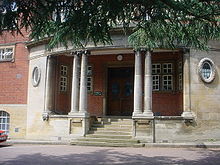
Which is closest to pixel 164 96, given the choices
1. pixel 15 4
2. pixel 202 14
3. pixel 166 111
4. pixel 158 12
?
pixel 166 111

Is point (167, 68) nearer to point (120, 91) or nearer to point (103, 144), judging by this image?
point (120, 91)

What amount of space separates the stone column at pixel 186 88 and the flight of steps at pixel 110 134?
8.98 feet

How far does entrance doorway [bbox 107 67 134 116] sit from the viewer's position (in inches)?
674

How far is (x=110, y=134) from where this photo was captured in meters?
13.2

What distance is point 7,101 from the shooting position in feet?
61.3

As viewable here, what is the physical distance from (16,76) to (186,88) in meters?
11.0

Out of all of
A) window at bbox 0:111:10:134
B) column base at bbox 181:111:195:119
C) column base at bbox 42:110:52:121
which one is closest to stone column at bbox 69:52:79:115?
column base at bbox 42:110:52:121

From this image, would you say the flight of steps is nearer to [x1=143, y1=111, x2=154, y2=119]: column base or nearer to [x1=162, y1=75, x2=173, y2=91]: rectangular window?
[x1=143, y1=111, x2=154, y2=119]: column base

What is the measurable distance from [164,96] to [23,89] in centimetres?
887

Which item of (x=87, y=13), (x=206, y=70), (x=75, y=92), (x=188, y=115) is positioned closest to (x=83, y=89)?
(x=75, y=92)

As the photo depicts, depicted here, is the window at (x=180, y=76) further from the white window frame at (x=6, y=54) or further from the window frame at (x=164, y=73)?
the white window frame at (x=6, y=54)

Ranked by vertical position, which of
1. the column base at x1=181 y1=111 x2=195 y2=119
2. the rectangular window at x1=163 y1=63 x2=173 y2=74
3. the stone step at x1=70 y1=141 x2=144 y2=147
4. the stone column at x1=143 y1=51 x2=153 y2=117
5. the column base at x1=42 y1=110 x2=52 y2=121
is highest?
the rectangular window at x1=163 y1=63 x2=173 y2=74

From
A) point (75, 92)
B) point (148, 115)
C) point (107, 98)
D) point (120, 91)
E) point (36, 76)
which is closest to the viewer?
point (148, 115)

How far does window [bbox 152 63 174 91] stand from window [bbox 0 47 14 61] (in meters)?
9.59
